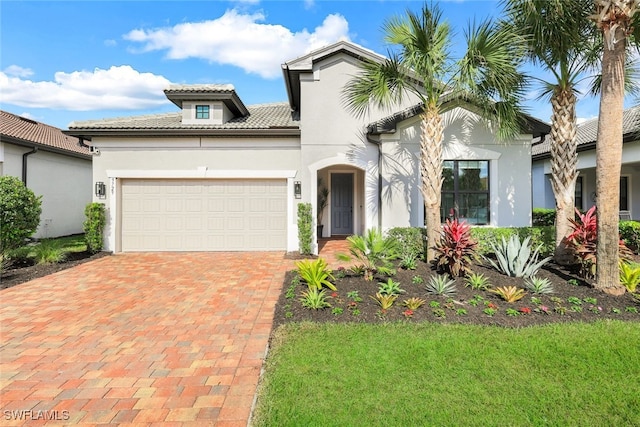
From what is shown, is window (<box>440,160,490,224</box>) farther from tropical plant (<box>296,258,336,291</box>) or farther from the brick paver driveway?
the brick paver driveway

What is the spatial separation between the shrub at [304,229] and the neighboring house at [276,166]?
56 cm

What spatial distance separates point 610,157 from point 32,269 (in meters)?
13.5

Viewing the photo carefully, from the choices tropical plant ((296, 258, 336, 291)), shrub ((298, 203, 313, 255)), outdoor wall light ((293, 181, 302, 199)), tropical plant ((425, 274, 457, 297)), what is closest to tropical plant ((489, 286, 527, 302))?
tropical plant ((425, 274, 457, 297))

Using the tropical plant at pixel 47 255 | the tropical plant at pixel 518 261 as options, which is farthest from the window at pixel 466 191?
the tropical plant at pixel 47 255

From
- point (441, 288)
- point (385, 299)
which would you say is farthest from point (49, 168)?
point (441, 288)

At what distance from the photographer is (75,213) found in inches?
631

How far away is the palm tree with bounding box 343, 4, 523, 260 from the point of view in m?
7.54

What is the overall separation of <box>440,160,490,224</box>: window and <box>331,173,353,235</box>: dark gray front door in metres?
5.01

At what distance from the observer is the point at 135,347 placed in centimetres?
438

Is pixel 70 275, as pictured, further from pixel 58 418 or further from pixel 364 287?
pixel 364 287

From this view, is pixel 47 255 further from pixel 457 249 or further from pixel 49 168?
pixel 457 249

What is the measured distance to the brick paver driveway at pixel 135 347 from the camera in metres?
3.14

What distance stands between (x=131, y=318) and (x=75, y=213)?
13.9 m

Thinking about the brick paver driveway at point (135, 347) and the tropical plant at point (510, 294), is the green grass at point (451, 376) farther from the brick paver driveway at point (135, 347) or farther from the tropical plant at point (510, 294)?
the tropical plant at point (510, 294)
